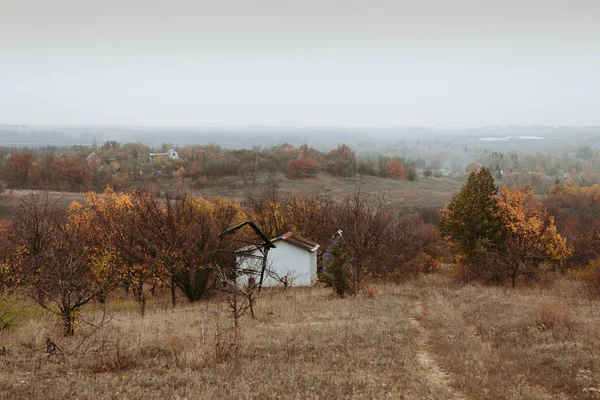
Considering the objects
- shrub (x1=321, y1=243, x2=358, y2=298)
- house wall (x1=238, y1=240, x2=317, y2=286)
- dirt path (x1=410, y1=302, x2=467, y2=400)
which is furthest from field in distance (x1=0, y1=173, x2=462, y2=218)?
dirt path (x1=410, y1=302, x2=467, y2=400)

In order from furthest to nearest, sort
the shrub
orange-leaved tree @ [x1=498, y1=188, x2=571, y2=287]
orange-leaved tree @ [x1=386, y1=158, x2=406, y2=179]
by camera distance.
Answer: orange-leaved tree @ [x1=386, y1=158, x2=406, y2=179] → orange-leaved tree @ [x1=498, y1=188, x2=571, y2=287] → the shrub

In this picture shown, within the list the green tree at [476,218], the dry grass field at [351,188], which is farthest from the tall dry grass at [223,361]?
the dry grass field at [351,188]

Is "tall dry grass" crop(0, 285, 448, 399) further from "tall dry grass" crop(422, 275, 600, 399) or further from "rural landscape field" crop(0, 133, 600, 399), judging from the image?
"tall dry grass" crop(422, 275, 600, 399)

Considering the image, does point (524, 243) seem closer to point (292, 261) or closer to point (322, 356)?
point (292, 261)

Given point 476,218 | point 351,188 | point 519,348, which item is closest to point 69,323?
point 519,348

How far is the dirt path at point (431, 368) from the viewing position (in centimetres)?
1218

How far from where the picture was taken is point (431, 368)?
46.8 ft

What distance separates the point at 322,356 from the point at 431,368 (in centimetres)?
300

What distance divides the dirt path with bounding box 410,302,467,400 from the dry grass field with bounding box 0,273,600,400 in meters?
0.03

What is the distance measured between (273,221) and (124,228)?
21.0 m

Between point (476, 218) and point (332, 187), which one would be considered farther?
point (332, 187)

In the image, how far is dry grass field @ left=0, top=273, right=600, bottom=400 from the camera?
462 inches

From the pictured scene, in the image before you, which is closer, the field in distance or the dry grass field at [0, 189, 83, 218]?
the dry grass field at [0, 189, 83, 218]

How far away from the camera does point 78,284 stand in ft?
61.2
